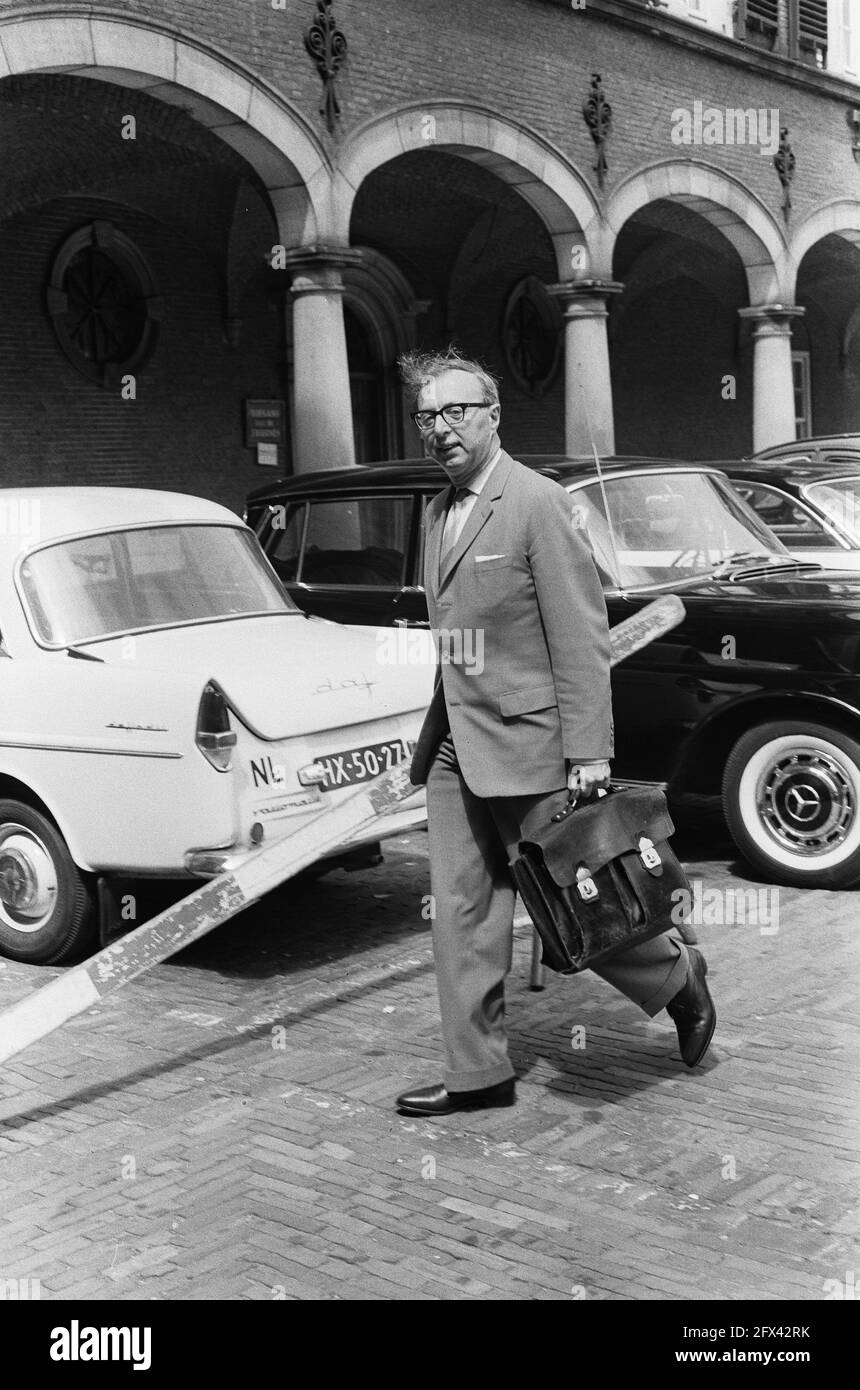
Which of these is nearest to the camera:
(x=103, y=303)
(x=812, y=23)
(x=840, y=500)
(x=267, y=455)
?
(x=840, y=500)

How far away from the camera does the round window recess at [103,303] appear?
49.9 ft

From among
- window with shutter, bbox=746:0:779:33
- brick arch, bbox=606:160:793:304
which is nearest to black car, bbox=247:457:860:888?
brick arch, bbox=606:160:793:304

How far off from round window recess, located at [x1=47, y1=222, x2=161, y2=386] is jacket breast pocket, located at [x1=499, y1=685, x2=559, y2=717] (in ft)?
→ 40.5

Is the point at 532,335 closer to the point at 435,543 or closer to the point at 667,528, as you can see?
the point at 667,528

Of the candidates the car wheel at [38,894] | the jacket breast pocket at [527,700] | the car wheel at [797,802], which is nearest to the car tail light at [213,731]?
the car wheel at [38,894]

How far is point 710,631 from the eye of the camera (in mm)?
6496

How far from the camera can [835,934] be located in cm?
569

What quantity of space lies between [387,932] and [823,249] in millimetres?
18870

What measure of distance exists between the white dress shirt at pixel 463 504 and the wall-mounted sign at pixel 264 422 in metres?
13.7

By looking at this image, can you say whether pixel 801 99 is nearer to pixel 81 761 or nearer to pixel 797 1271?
pixel 81 761

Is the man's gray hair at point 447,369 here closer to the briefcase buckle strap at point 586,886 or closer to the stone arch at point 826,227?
the briefcase buckle strap at point 586,886

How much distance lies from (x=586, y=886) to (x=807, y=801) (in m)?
2.76

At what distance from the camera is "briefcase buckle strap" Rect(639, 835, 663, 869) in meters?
3.88

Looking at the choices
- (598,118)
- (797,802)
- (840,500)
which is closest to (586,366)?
(598,118)
